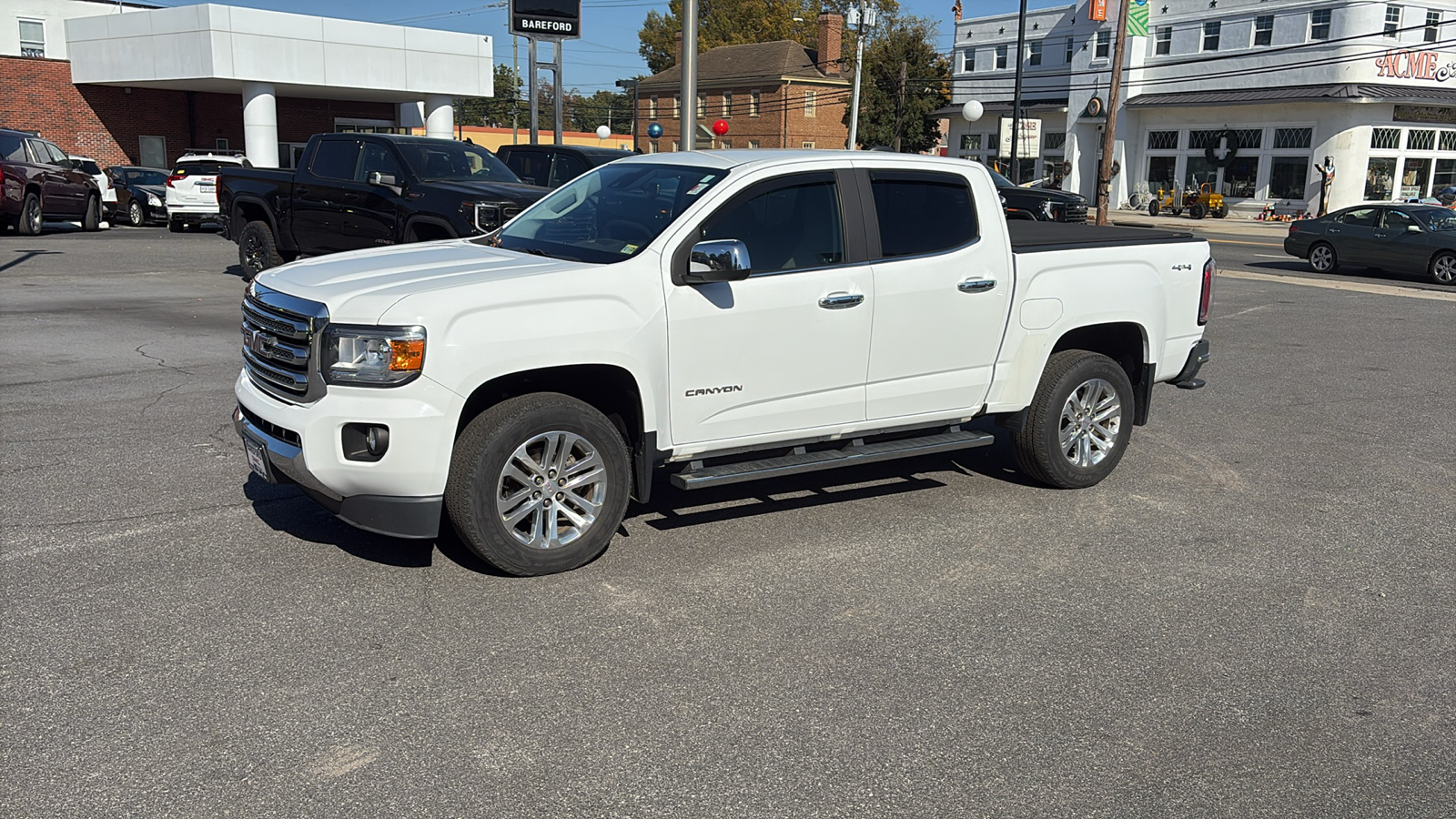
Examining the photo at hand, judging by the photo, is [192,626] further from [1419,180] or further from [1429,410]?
[1419,180]

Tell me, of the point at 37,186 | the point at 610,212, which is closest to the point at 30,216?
the point at 37,186

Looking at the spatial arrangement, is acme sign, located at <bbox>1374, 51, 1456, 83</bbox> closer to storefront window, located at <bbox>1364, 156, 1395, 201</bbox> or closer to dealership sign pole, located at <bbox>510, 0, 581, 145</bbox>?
storefront window, located at <bbox>1364, 156, 1395, 201</bbox>

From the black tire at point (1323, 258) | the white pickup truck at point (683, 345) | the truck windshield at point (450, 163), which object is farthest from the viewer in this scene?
the black tire at point (1323, 258)

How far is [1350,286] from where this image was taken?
2034 cm

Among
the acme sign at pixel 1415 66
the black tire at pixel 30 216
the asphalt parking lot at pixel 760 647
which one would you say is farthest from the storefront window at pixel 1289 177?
the asphalt parking lot at pixel 760 647

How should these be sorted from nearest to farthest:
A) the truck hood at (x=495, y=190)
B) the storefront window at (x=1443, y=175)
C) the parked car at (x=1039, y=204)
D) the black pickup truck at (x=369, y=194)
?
1. the truck hood at (x=495, y=190)
2. the black pickup truck at (x=369, y=194)
3. the parked car at (x=1039, y=204)
4. the storefront window at (x=1443, y=175)

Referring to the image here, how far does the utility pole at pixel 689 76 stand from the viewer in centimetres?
1386

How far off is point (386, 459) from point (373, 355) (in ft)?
1.41

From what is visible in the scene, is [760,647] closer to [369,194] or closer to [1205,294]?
[1205,294]

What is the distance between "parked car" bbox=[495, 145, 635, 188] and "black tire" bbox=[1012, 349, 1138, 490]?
34.2 feet

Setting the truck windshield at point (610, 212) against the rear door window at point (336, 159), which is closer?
the truck windshield at point (610, 212)

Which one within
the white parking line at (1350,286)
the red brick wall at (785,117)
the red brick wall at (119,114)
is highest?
the red brick wall at (785,117)

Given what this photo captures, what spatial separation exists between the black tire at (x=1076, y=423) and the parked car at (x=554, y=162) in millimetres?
10416

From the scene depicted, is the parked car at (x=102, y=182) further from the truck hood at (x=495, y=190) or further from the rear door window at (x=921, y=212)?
the rear door window at (x=921, y=212)
